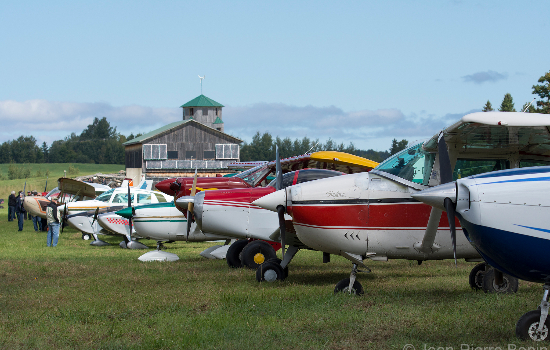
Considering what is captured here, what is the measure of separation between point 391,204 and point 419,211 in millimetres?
374

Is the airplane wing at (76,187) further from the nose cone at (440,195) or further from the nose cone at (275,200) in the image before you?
the nose cone at (440,195)

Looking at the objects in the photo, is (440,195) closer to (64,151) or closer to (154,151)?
(154,151)

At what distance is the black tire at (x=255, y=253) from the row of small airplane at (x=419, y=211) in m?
0.02

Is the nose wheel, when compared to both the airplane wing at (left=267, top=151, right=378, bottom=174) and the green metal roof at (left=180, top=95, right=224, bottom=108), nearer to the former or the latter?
the airplane wing at (left=267, top=151, right=378, bottom=174)

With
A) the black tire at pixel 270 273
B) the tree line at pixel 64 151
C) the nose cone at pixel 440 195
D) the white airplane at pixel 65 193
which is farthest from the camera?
the tree line at pixel 64 151

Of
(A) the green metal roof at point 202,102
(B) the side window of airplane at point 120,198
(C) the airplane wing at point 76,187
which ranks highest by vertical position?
(A) the green metal roof at point 202,102

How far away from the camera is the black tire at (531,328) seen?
4688 millimetres

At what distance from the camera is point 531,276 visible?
470cm

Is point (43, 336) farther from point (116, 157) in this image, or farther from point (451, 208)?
point (116, 157)

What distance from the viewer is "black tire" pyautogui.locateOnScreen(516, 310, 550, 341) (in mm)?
4688

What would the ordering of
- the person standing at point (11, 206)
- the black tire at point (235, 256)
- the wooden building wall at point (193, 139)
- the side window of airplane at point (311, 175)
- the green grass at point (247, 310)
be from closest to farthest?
the green grass at point (247, 310), the side window of airplane at point (311, 175), the black tire at point (235, 256), the person standing at point (11, 206), the wooden building wall at point (193, 139)

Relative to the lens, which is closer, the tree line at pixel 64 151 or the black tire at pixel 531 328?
the black tire at pixel 531 328

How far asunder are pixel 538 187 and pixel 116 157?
146762 mm

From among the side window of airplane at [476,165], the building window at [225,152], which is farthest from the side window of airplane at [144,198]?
the building window at [225,152]
